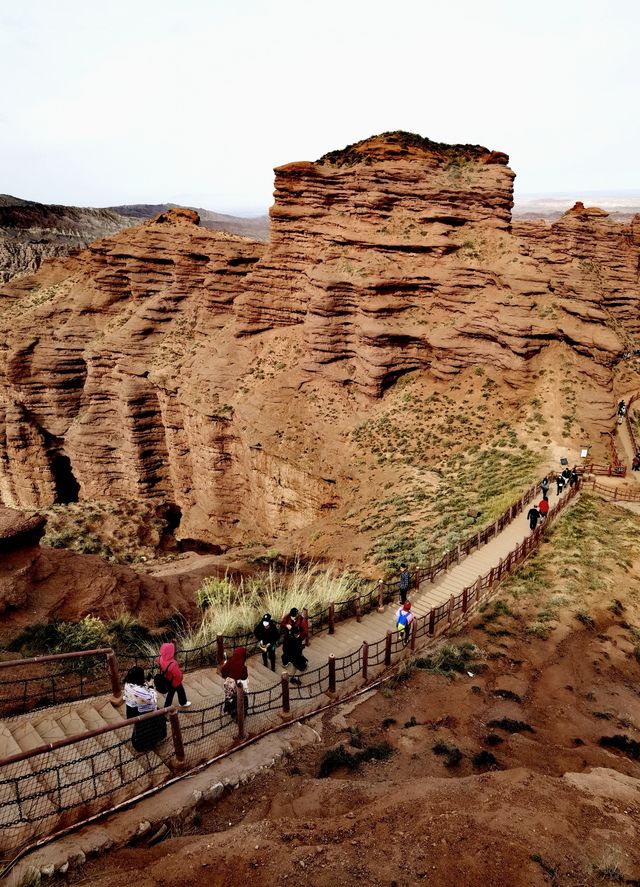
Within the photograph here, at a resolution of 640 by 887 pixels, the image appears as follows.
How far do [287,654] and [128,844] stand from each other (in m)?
5.37

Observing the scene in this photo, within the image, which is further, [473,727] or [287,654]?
[287,654]

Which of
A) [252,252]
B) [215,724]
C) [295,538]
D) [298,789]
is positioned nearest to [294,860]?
[298,789]

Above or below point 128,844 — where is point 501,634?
below

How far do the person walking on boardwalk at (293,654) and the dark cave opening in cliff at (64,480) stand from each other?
37787mm

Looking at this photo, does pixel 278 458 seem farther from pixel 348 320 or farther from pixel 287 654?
pixel 287 654

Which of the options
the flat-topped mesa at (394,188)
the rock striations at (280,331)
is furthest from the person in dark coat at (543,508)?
the flat-topped mesa at (394,188)

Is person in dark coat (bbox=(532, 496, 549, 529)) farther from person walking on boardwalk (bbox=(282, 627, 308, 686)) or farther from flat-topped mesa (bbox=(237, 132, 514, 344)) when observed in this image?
flat-topped mesa (bbox=(237, 132, 514, 344))

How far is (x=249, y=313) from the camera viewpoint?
119 feet

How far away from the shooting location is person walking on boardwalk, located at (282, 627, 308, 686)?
1170 cm

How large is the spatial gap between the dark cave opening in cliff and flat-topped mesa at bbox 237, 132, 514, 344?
23303mm

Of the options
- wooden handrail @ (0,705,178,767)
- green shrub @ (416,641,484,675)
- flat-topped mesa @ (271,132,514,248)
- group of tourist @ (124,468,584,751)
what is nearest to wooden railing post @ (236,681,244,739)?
group of tourist @ (124,468,584,751)

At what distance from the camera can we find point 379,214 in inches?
1299

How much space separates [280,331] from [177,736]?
30326 mm

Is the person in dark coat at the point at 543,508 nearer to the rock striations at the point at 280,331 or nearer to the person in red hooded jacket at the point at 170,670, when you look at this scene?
the rock striations at the point at 280,331
